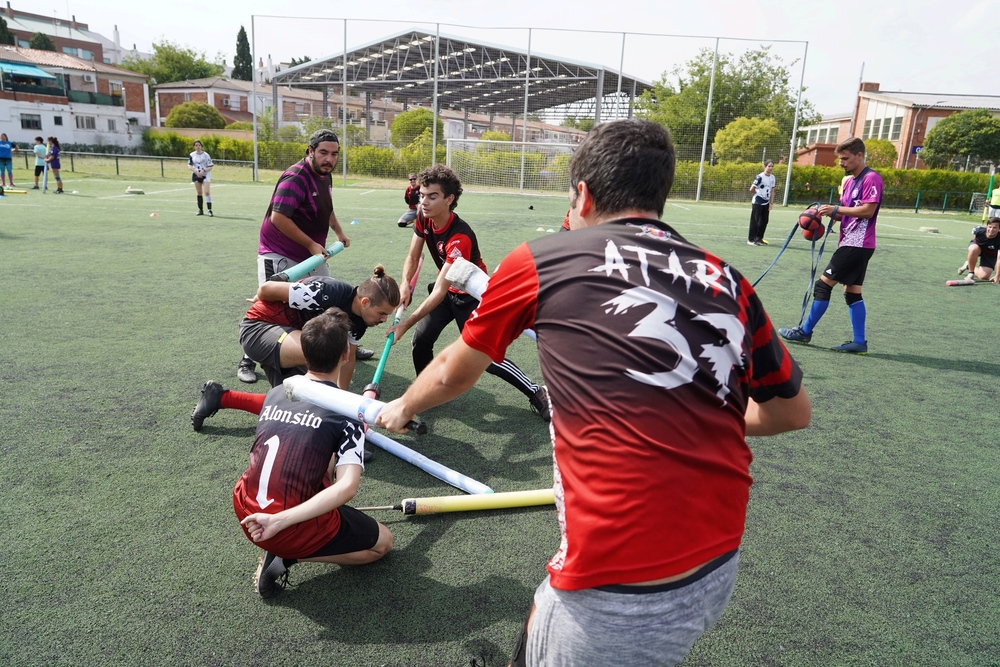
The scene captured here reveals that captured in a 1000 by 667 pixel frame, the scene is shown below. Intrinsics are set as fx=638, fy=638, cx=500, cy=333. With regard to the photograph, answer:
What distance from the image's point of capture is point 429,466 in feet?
13.9

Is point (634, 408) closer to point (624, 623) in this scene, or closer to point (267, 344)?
point (624, 623)

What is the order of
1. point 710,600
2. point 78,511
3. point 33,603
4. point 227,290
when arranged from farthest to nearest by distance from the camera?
point 227,290 → point 78,511 → point 33,603 → point 710,600

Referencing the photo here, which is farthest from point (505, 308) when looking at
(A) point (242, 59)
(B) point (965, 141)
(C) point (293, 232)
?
(A) point (242, 59)

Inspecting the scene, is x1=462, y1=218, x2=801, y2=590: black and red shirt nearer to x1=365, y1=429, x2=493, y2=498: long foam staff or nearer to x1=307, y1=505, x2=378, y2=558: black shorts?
x1=307, y1=505, x2=378, y2=558: black shorts

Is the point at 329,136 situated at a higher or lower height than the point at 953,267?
higher

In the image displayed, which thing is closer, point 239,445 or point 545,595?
point 545,595

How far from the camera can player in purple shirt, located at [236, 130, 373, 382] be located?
562cm

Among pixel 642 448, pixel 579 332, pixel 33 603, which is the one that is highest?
Result: pixel 579 332

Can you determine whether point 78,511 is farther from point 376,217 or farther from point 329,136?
point 376,217

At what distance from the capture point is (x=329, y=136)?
5715 millimetres

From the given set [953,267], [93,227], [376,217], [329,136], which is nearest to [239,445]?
[329,136]

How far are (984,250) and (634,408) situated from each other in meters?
14.6

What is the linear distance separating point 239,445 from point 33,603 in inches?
66.4

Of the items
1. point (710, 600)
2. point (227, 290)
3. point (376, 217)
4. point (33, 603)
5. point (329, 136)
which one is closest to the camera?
point (710, 600)
